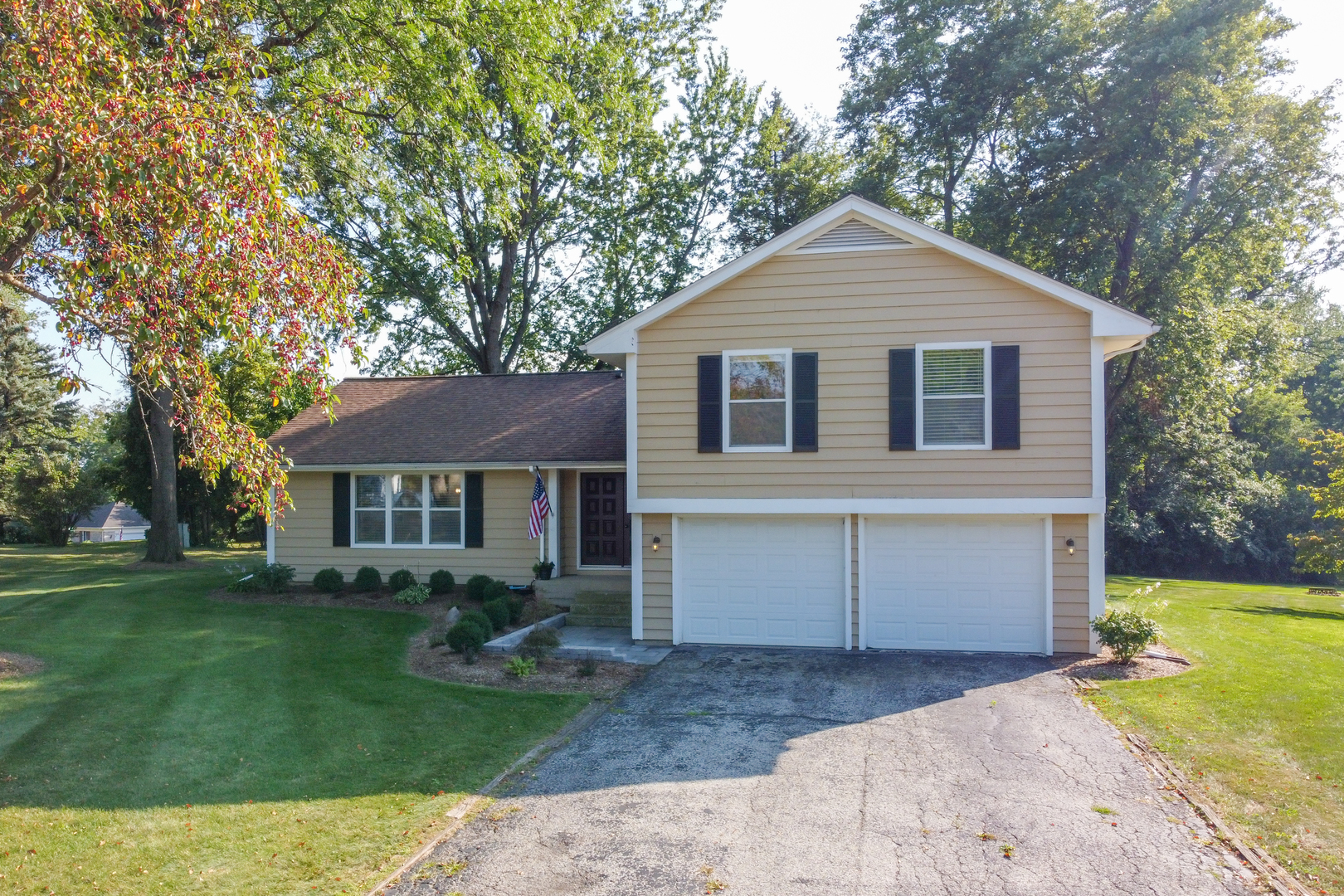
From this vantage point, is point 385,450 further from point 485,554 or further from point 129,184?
point 129,184

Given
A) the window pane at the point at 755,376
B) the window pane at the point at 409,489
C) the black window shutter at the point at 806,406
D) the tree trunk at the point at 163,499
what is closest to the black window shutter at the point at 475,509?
the window pane at the point at 409,489

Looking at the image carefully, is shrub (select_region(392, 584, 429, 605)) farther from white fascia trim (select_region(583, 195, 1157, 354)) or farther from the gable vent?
the gable vent

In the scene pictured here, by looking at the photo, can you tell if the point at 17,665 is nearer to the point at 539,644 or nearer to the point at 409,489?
the point at 539,644

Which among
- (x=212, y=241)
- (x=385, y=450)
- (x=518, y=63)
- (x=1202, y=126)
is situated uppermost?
(x=1202, y=126)

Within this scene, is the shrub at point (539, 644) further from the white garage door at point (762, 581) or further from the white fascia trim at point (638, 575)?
the white garage door at point (762, 581)

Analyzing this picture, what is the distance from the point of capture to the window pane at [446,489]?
1641 cm

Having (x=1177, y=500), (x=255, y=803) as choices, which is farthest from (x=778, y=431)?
(x=1177, y=500)

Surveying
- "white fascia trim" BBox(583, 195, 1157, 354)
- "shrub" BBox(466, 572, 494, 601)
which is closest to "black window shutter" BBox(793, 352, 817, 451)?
"white fascia trim" BBox(583, 195, 1157, 354)

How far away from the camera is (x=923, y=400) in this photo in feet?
38.8

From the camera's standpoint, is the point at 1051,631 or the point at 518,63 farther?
the point at 518,63

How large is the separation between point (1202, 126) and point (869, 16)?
10.8 metres

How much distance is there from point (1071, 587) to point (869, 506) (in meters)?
2.99

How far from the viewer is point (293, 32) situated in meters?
13.4

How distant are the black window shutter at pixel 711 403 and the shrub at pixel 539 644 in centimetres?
346
